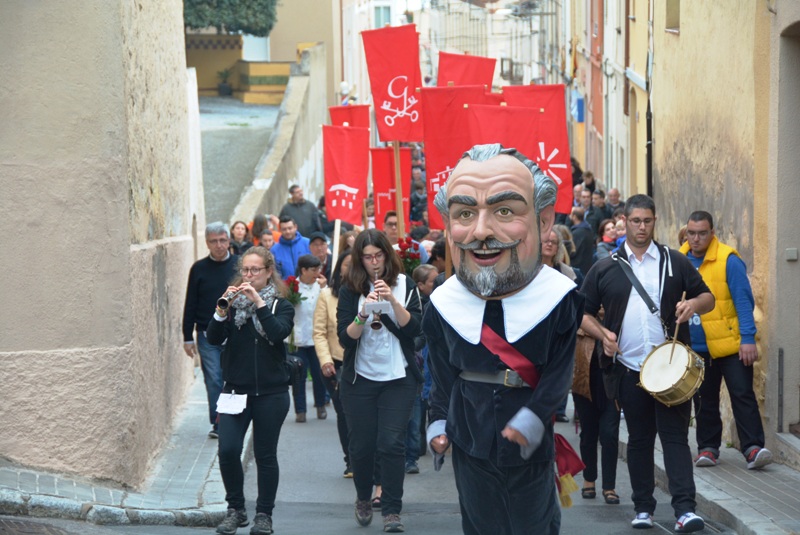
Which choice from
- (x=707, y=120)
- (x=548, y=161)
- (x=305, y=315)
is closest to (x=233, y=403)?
(x=305, y=315)

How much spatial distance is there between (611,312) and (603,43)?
67.8 ft

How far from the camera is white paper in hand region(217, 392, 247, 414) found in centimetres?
848

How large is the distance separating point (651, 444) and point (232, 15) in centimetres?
2596

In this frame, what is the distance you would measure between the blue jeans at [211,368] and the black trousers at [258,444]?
3346mm

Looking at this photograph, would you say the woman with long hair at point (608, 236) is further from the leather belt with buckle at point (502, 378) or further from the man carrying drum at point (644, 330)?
the leather belt with buckle at point (502, 378)

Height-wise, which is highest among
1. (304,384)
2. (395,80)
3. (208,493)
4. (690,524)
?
(395,80)

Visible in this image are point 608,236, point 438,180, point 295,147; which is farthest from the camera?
point 295,147

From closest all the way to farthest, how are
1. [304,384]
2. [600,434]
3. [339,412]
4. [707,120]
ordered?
[600,434] < [339,412] < [707,120] < [304,384]

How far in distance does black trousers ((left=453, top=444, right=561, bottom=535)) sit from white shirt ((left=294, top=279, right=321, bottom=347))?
23.2 feet

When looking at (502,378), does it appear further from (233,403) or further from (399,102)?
(399,102)

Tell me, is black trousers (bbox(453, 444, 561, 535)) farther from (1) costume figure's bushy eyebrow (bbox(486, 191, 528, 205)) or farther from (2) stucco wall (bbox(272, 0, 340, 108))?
(2) stucco wall (bbox(272, 0, 340, 108))

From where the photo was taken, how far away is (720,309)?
10023 millimetres

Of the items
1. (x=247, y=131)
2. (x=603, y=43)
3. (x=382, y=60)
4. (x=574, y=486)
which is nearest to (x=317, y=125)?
(x=247, y=131)

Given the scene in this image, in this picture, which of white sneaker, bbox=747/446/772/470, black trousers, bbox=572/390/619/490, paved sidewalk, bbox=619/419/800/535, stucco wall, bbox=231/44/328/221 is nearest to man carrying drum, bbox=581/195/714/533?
paved sidewalk, bbox=619/419/800/535
